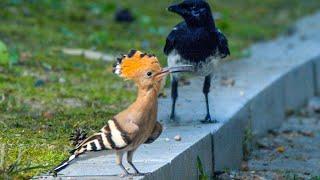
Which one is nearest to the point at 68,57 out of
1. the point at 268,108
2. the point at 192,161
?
the point at 268,108

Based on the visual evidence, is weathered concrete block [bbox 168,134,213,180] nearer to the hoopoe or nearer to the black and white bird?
the hoopoe

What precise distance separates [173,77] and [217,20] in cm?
305

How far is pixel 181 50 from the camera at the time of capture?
778cm

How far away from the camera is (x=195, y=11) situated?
25.4 ft

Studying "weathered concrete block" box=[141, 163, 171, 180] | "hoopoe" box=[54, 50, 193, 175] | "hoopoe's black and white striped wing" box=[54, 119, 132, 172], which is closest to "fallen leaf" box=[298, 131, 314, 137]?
"weathered concrete block" box=[141, 163, 171, 180]

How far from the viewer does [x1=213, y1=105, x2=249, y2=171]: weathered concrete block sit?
24.6ft

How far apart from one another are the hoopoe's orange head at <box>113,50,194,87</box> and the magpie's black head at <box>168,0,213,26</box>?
2109 millimetres

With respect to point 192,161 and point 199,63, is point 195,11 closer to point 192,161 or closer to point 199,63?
point 199,63

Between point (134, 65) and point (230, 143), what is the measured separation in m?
2.47

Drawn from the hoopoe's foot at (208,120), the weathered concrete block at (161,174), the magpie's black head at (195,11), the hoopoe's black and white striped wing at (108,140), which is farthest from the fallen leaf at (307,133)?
the hoopoe's black and white striped wing at (108,140)

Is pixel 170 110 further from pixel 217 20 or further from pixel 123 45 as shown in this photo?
pixel 123 45

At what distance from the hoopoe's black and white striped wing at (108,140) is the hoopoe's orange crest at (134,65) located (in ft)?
0.97

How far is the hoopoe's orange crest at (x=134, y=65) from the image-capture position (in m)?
5.62

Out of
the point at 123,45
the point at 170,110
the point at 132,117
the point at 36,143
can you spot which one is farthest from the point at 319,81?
the point at 132,117
